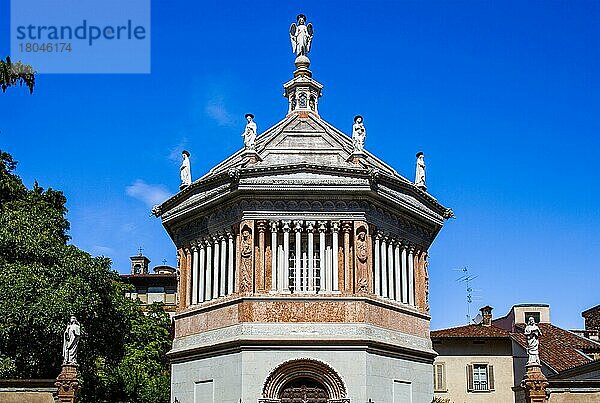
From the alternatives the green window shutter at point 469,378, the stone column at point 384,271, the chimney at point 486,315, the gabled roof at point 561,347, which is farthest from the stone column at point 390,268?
the chimney at point 486,315

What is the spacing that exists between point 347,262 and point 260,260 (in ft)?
9.80

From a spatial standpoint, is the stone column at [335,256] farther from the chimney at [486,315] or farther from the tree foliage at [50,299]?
the chimney at [486,315]

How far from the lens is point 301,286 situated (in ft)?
98.7

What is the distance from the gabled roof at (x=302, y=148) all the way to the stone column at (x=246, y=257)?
2176 mm

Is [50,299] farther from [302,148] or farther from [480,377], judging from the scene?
[480,377]

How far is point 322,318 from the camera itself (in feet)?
96.0

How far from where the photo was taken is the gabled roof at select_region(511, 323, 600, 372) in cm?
4956

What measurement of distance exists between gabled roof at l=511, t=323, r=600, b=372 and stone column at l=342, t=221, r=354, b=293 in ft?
71.0

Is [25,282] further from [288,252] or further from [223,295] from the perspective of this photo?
[288,252]

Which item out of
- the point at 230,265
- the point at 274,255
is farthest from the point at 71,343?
the point at 274,255

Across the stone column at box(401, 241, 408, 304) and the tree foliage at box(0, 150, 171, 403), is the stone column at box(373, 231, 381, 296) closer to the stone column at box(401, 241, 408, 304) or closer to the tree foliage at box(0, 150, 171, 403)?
the stone column at box(401, 241, 408, 304)

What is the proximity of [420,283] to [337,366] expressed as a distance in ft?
19.9

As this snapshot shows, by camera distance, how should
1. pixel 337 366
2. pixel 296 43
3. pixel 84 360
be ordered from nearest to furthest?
1. pixel 337 366
2. pixel 84 360
3. pixel 296 43

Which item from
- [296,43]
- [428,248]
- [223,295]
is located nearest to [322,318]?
[223,295]
